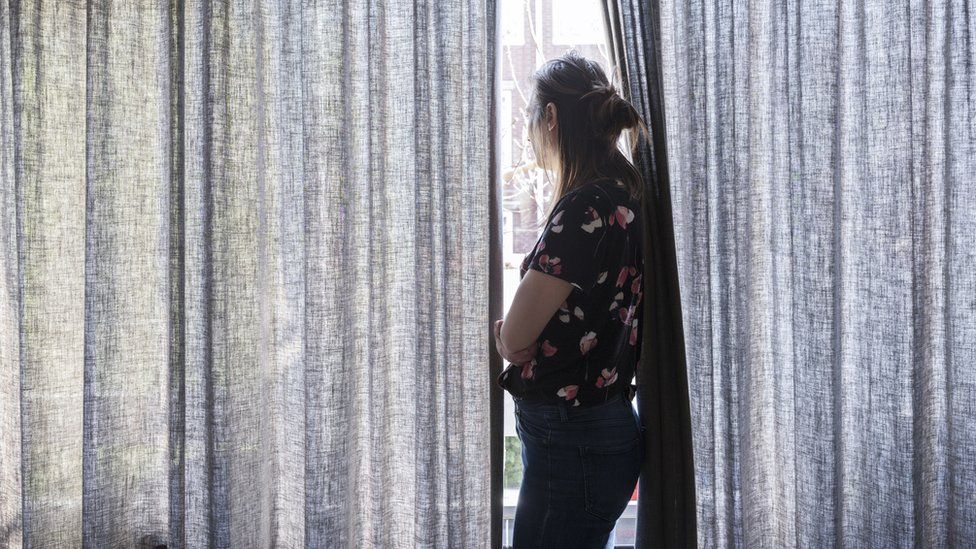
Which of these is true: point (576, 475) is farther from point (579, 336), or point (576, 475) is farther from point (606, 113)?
point (606, 113)

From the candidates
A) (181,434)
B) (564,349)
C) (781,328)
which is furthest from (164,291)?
(781,328)

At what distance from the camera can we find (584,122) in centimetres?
123

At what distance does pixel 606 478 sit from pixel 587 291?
1.12 feet

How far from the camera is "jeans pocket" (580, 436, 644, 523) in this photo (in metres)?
1.14

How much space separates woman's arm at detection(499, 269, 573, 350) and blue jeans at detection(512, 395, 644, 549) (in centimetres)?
14

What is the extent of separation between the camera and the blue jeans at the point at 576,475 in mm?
1144

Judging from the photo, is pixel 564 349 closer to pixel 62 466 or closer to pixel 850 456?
pixel 850 456

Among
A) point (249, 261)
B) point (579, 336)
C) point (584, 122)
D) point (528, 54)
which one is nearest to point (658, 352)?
point (579, 336)

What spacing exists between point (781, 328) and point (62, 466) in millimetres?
1866

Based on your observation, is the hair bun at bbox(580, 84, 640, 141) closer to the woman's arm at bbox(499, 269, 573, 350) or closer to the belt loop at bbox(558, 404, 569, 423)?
the woman's arm at bbox(499, 269, 573, 350)

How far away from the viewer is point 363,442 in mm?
1638

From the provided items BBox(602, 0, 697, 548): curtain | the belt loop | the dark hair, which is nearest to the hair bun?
the dark hair

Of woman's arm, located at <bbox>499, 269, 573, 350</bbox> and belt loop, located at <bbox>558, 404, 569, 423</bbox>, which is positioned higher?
woman's arm, located at <bbox>499, 269, 573, 350</bbox>

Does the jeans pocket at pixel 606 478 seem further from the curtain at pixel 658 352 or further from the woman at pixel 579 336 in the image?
the curtain at pixel 658 352
